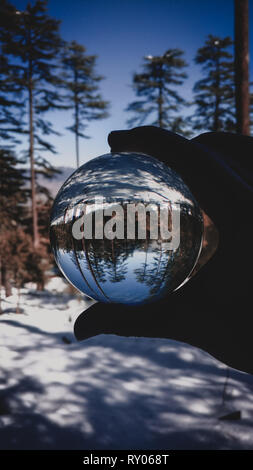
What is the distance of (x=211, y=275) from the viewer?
4.63 feet

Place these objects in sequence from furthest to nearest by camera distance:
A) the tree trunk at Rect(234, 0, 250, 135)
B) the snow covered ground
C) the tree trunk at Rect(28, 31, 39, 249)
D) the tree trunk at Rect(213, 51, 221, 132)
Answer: the tree trunk at Rect(213, 51, 221, 132) → the tree trunk at Rect(28, 31, 39, 249) → the snow covered ground → the tree trunk at Rect(234, 0, 250, 135)

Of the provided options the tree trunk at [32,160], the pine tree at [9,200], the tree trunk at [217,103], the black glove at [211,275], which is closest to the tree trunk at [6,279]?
the pine tree at [9,200]

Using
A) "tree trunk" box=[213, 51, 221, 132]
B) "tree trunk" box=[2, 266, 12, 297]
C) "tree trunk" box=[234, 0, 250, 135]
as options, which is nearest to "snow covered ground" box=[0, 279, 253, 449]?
"tree trunk" box=[2, 266, 12, 297]

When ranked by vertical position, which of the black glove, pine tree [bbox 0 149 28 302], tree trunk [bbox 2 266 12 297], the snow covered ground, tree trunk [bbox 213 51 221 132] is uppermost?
tree trunk [bbox 213 51 221 132]

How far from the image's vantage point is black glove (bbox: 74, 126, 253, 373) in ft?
4.10

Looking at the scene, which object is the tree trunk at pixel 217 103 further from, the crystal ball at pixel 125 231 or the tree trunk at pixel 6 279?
the crystal ball at pixel 125 231

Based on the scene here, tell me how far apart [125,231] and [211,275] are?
20.2 inches

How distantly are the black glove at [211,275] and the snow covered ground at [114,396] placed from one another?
21.1 ft

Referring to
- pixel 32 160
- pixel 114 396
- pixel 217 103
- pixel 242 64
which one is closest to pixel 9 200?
pixel 32 160

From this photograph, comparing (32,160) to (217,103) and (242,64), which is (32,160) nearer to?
(217,103)

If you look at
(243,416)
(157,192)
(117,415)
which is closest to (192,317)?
(157,192)

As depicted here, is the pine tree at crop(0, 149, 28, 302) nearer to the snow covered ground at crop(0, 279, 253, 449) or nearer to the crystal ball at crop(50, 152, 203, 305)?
the snow covered ground at crop(0, 279, 253, 449)

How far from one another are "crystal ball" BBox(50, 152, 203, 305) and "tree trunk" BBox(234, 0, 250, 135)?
572 centimetres

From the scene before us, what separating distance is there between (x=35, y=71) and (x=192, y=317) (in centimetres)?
2385
